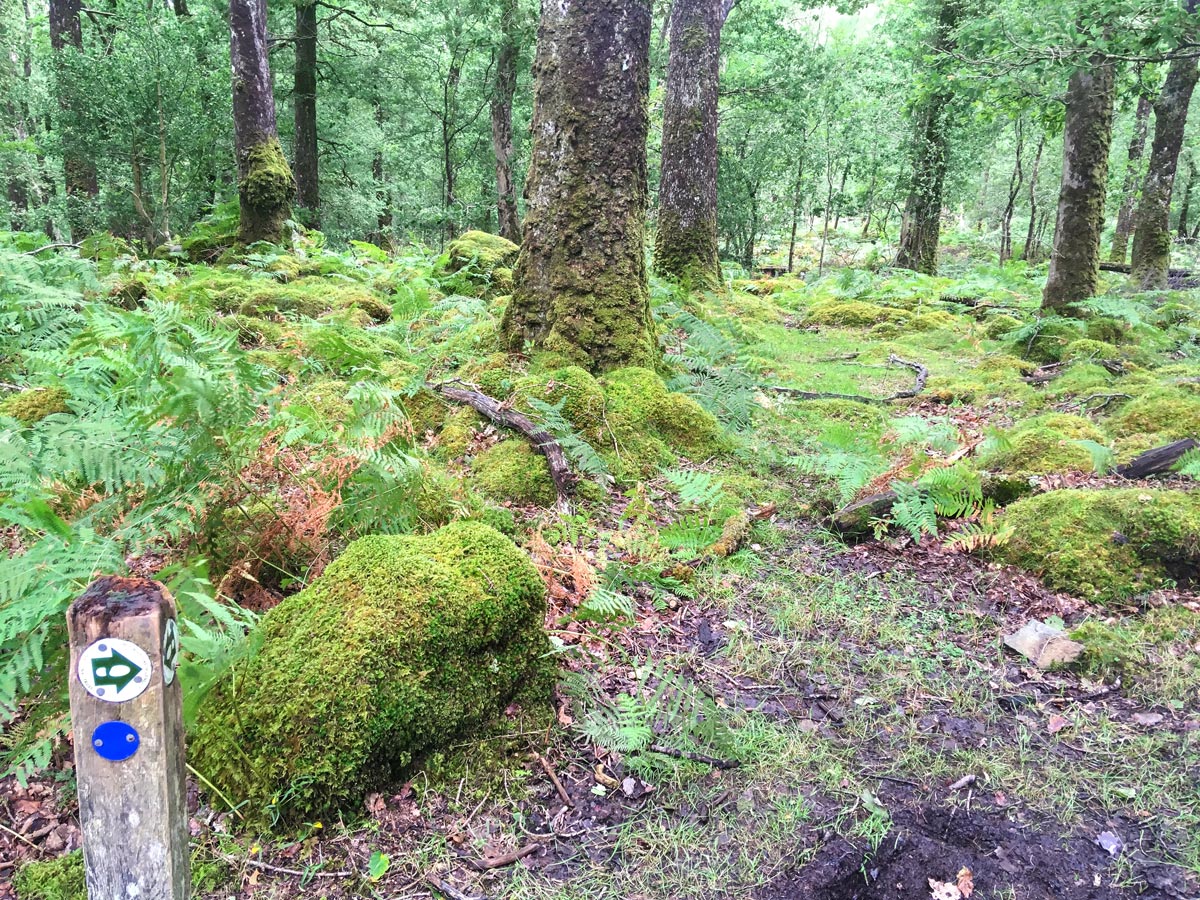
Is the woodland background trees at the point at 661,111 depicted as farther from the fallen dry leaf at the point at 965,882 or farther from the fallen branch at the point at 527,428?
the fallen dry leaf at the point at 965,882

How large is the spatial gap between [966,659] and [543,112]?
4665 mm

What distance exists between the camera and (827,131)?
703 inches

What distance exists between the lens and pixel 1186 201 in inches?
1174

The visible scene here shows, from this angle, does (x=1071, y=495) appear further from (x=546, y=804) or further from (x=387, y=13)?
(x=387, y=13)

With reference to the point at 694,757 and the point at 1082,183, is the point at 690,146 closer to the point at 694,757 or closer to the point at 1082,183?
the point at 1082,183

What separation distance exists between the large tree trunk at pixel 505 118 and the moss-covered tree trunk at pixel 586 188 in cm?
815

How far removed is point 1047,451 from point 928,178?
480 inches

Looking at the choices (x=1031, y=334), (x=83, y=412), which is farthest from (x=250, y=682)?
(x=1031, y=334)

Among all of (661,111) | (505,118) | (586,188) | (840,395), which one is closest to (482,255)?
(586,188)

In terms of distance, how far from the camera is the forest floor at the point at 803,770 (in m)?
2.04

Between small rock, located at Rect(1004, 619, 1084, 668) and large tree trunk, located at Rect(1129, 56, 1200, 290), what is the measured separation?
36.1 feet

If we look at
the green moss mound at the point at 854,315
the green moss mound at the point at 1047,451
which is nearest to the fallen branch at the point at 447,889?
the green moss mound at the point at 1047,451

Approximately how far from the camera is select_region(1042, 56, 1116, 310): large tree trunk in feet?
25.0

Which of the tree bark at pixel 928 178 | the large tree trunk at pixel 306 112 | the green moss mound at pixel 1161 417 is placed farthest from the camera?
the tree bark at pixel 928 178
